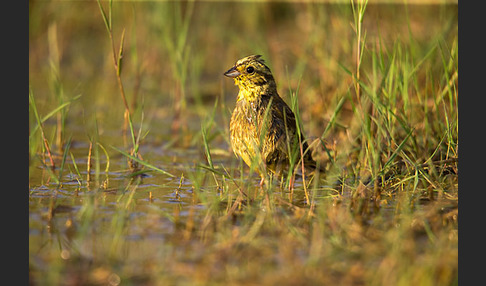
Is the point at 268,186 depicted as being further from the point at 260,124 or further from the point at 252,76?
the point at 252,76

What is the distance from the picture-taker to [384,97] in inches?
226

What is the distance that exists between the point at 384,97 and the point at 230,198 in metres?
1.68

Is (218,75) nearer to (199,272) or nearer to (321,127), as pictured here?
(321,127)

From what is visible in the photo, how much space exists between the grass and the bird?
17 centimetres

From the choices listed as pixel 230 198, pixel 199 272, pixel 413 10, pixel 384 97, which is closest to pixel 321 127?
pixel 384 97

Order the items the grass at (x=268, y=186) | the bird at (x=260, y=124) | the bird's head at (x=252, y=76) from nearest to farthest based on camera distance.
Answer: the grass at (x=268, y=186) < the bird at (x=260, y=124) < the bird's head at (x=252, y=76)

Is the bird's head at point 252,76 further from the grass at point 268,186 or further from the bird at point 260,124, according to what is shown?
the grass at point 268,186

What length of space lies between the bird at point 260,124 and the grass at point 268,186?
6.9 inches

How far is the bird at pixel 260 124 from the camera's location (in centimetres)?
530

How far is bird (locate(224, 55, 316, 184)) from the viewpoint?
209 inches

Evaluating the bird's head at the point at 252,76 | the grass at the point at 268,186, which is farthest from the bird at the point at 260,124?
the grass at the point at 268,186

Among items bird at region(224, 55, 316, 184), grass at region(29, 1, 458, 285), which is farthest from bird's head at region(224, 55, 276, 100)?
grass at region(29, 1, 458, 285)

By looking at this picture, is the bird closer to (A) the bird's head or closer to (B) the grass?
(A) the bird's head

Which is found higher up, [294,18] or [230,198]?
[294,18]
